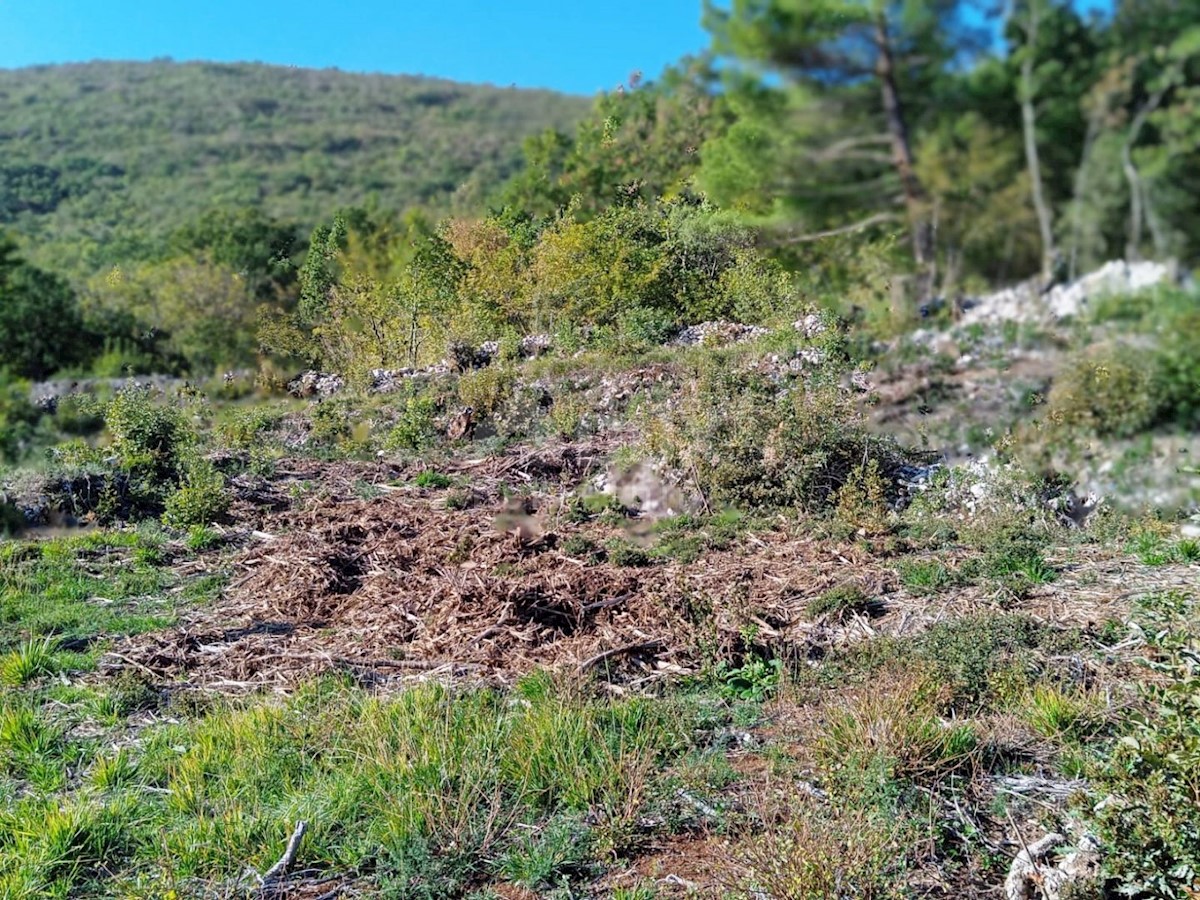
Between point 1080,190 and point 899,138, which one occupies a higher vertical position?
point 899,138

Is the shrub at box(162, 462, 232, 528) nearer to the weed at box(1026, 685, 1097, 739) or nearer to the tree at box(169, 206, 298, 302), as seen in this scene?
the tree at box(169, 206, 298, 302)

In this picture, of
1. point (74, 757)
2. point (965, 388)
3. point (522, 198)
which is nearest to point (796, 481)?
point (965, 388)

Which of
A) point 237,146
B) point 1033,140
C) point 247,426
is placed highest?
point 237,146

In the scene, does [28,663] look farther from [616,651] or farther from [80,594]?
[616,651]

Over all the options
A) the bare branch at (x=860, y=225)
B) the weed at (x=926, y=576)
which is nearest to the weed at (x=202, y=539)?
the weed at (x=926, y=576)

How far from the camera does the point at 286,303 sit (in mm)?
8875

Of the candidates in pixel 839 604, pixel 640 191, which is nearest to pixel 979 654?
pixel 839 604

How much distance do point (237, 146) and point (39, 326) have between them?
13.9 m

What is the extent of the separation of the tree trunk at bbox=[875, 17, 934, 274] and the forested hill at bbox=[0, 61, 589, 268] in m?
5.80

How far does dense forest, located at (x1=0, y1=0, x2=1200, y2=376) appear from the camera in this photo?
2.12 meters

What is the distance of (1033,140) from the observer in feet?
7.14

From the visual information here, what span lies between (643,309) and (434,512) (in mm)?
2500

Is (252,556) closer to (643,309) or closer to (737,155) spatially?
(643,309)

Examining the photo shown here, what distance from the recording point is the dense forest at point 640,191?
83.4 inches
